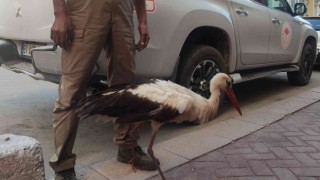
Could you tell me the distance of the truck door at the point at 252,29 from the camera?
5398mm

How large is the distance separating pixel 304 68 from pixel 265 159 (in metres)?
4.54

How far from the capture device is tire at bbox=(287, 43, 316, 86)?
7.53 meters

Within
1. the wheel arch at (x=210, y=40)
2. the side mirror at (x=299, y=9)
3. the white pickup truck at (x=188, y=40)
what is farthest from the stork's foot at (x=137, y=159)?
the side mirror at (x=299, y=9)

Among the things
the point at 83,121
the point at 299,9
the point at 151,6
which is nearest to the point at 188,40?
the point at 151,6

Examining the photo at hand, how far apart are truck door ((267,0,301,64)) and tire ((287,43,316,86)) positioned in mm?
489

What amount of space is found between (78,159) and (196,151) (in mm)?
1131

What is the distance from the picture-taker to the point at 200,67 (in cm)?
483

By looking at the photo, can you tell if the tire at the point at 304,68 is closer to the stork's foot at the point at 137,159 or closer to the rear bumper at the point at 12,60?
the stork's foot at the point at 137,159

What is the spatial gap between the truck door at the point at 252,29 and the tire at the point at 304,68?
1.73 meters

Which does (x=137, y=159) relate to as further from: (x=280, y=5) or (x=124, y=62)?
(x=280, y=5)

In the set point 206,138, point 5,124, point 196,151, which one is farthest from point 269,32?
point 5,124

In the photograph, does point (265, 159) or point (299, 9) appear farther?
point (299, 9)

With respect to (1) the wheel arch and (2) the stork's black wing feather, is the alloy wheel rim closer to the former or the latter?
(1) the wheel arch

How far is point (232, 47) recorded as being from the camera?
5.26m
